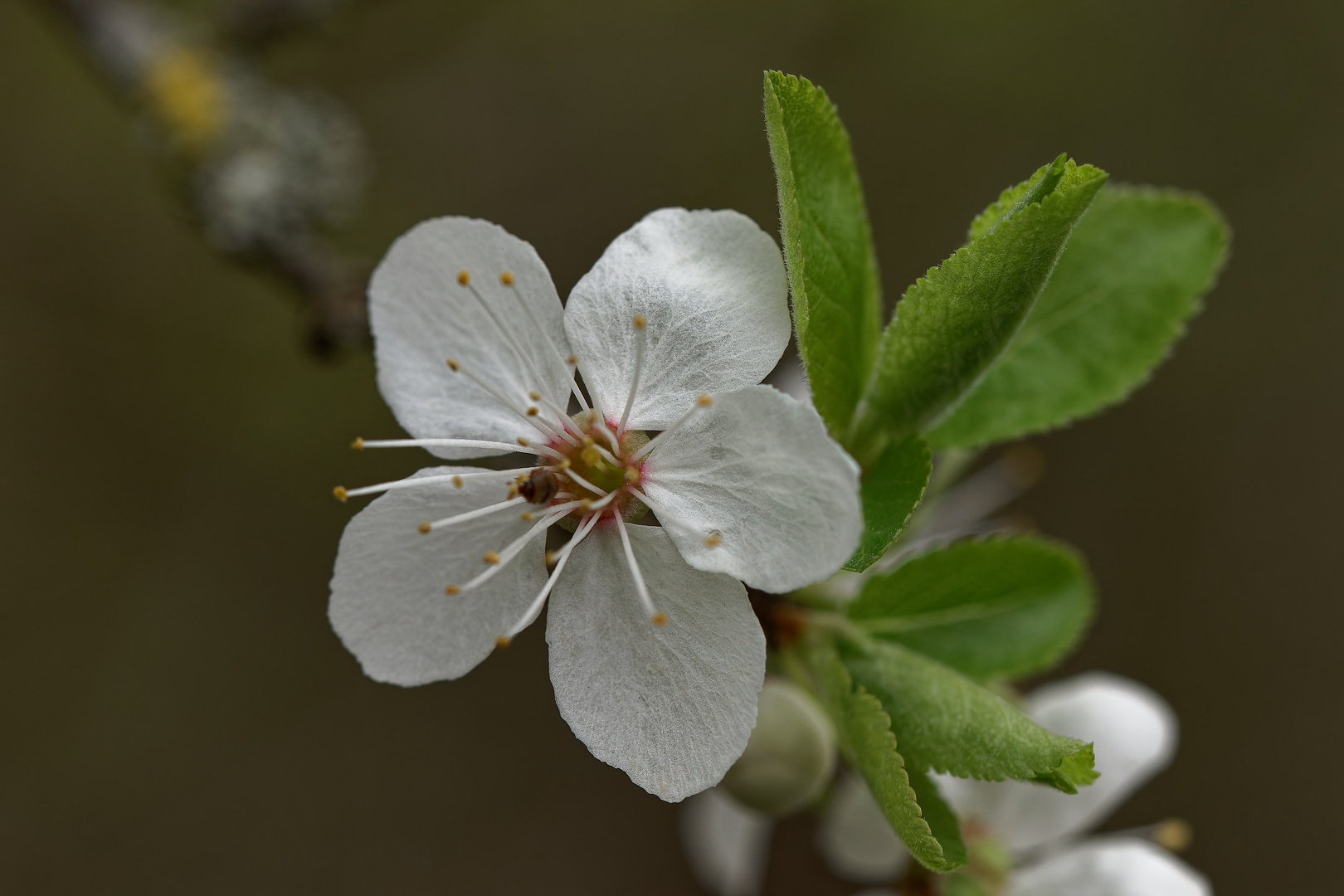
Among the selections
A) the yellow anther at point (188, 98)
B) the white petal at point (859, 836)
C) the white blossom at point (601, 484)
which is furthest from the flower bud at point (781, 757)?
the yellow anther at point (188, 98)

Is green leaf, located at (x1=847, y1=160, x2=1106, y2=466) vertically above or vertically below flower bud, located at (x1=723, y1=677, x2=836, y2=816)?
above

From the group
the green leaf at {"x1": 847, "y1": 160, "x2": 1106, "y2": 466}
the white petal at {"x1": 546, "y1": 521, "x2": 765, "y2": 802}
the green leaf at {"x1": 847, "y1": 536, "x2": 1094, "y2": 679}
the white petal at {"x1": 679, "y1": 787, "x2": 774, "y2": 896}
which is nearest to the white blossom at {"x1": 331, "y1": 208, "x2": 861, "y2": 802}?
the white petal at {"x1": 546, "y1": 521, "x2": 765, "y2": 802}

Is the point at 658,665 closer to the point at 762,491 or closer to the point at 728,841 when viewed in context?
the point at 762,491

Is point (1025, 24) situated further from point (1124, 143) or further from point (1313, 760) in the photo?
point (1313, 760)

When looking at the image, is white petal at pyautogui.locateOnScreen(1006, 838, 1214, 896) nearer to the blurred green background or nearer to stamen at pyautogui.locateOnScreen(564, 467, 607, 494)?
stamen at pyautogui.locateOnScreen(564, 467, 607, 494)

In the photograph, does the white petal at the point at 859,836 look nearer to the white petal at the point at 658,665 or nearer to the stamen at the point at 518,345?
the white petal at the point at 658,665

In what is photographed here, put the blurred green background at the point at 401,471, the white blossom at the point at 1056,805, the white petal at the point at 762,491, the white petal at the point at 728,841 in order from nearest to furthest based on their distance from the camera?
the white petal at the point at 762,491 < the white blossom at the point at 1056,805 < the white petal at the point at 728,841 < the blurred green background at the point at 401,471
